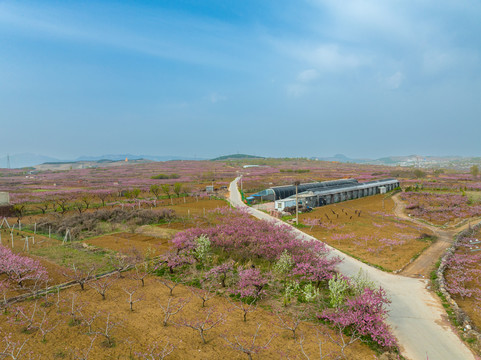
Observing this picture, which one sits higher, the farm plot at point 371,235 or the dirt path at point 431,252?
the farm plot at point 371,235

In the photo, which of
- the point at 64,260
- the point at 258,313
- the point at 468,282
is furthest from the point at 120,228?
the point at 468,282

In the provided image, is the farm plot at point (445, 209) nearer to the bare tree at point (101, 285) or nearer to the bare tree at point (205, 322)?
the bare tree at point (205, 322)

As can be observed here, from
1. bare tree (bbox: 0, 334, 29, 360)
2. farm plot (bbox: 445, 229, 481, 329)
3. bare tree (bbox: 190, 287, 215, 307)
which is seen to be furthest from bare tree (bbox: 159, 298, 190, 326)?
farm plot (bbox: 445, 229, 481, 329)

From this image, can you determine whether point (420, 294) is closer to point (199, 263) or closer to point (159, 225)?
point (199, 263)

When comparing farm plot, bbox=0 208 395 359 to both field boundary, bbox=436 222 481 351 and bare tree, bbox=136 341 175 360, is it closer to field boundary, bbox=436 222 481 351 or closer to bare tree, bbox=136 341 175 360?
bare tree, bbox=136 341 175 360

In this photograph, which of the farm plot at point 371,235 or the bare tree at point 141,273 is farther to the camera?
the farm plot at point 371,235

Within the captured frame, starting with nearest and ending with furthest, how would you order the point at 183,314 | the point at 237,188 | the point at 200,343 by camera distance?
1. the point at 200,343
2. the point at 183,314
3. the point at 237,188

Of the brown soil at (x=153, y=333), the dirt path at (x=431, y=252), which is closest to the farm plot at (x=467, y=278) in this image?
the dirt path at (x=431, y=252)
